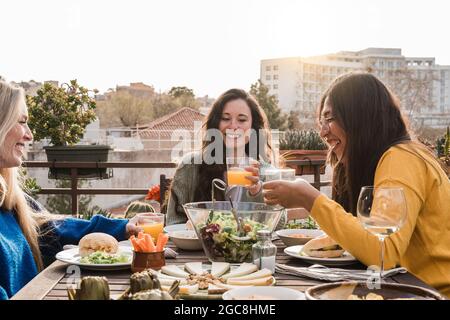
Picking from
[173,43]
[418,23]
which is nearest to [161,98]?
[173,43]

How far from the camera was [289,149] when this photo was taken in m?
5.32

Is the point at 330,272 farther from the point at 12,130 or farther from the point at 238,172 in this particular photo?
the point at 12,130

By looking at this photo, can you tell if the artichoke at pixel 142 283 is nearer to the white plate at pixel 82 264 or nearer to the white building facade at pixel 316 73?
the white plate at pixel 82 264

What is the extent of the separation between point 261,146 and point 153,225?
161 cm

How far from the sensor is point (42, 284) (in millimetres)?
1477

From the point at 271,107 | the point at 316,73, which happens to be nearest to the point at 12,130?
the point at 271,107

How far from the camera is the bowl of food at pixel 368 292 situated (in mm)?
1115

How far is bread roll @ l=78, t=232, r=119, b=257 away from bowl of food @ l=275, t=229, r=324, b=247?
607 mm

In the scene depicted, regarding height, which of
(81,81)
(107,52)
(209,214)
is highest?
(107,52)

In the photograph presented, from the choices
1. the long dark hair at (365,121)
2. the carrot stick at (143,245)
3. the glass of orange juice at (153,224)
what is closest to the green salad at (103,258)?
the carrot stick at (143,245)

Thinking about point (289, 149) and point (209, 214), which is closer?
point (209, 214)

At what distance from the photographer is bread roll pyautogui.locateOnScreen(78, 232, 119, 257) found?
1.75 meters

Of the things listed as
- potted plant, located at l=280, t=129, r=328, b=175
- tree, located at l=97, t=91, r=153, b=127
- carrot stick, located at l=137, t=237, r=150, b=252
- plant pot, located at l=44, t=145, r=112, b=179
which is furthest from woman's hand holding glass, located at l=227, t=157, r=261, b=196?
tree, located at l=97, t=91, r=153, b=127
